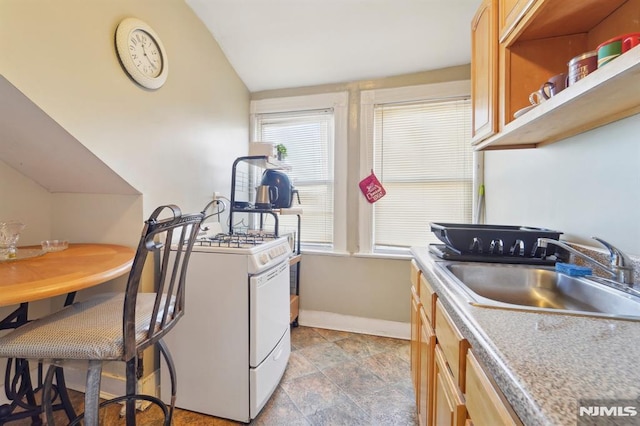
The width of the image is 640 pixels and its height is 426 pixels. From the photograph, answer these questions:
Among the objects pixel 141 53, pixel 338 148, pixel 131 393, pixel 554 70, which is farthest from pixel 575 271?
pixel 141 53

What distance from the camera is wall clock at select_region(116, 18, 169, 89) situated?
4.85ft

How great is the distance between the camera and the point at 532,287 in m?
1.14

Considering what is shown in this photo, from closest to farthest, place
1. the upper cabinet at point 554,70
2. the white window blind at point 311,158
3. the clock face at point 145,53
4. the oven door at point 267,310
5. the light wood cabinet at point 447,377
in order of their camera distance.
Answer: the light wood cabinet at point 447,377 → the upper cabinet at point 554,70 → the oven door at point 267,310 → the clock face at point 145,53 → the white window blind at point 311,158

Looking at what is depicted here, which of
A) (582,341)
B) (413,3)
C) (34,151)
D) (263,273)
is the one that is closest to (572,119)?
(582,341)

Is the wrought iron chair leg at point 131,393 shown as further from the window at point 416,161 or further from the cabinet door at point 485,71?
the cabinet door at point 485,71

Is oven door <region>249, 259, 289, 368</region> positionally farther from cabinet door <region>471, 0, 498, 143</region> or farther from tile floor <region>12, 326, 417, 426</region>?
cabinet door <region>471, 0, 498, 143</region>

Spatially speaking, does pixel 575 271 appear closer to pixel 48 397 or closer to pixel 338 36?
pixel 48 397

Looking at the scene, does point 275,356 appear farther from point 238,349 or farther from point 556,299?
point 556,299

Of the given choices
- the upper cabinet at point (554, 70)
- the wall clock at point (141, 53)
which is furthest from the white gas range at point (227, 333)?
the upper cabinet at point (554, 70)

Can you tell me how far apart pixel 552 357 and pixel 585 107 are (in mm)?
881

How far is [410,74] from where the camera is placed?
94.3 inches

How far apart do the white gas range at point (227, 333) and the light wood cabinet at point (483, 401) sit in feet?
3.47

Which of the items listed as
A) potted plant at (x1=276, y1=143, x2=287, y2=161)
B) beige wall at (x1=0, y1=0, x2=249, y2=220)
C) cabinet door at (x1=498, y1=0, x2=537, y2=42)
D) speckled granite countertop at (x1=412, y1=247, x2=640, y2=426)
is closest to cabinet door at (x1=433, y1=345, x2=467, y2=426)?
speckled granite countertop at (x1=412, y1=247, x2=640, y2=426)

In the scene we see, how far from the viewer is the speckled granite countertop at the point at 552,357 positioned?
39 centimetres
